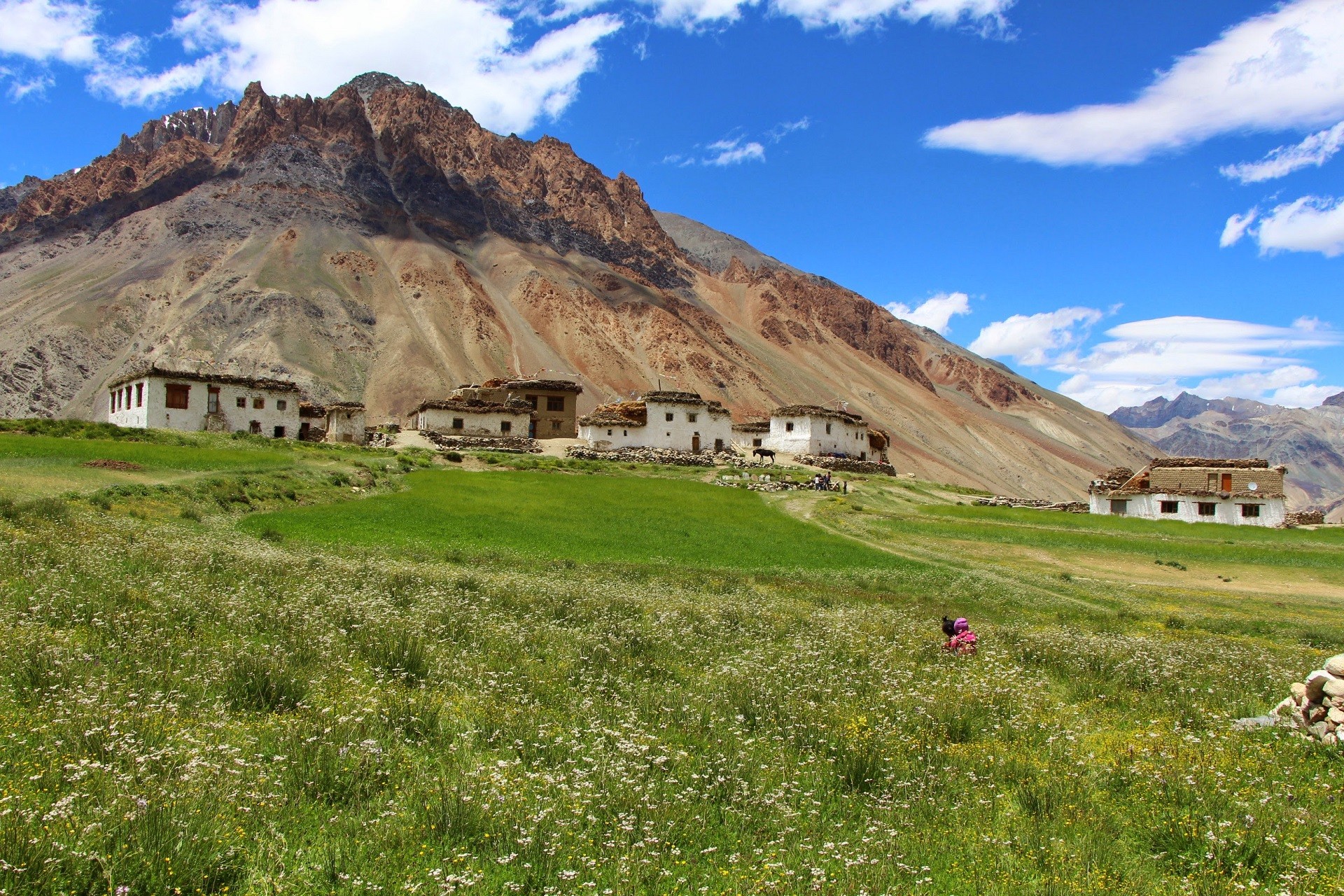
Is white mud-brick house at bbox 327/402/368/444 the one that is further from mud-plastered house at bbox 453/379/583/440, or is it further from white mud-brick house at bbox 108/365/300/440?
mud-plastered house at bbox 453/379/583/440

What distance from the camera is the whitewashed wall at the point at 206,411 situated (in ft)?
206

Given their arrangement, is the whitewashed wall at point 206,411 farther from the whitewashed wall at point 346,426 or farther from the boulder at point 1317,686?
the boulder at point 1317,686

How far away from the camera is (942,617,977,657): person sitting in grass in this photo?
1631cm

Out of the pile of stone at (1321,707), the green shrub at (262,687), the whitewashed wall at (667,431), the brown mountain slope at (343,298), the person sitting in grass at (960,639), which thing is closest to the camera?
the green shrub at (262,687)

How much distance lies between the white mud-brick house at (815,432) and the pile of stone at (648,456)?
8333mm

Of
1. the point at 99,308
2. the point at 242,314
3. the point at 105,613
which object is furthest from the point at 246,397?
the point at 99,308

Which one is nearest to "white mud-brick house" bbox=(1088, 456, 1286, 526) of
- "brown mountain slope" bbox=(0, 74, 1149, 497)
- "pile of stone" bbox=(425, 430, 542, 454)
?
"pile of stone" bbox=(425, 430, 542, 454)

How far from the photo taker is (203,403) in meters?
64.5

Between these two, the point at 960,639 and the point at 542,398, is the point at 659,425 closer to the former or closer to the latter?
the point at 542,398

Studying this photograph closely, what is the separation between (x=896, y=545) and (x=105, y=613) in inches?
1322

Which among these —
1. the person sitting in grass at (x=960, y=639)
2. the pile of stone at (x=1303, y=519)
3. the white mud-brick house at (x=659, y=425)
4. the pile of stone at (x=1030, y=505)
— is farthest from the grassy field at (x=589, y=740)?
the pile of stone at (x=1303, y=519)

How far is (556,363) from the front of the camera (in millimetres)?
146125

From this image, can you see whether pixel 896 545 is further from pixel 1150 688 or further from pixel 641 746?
pixel 641 746

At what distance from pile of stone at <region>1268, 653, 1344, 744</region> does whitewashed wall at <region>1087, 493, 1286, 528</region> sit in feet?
188
